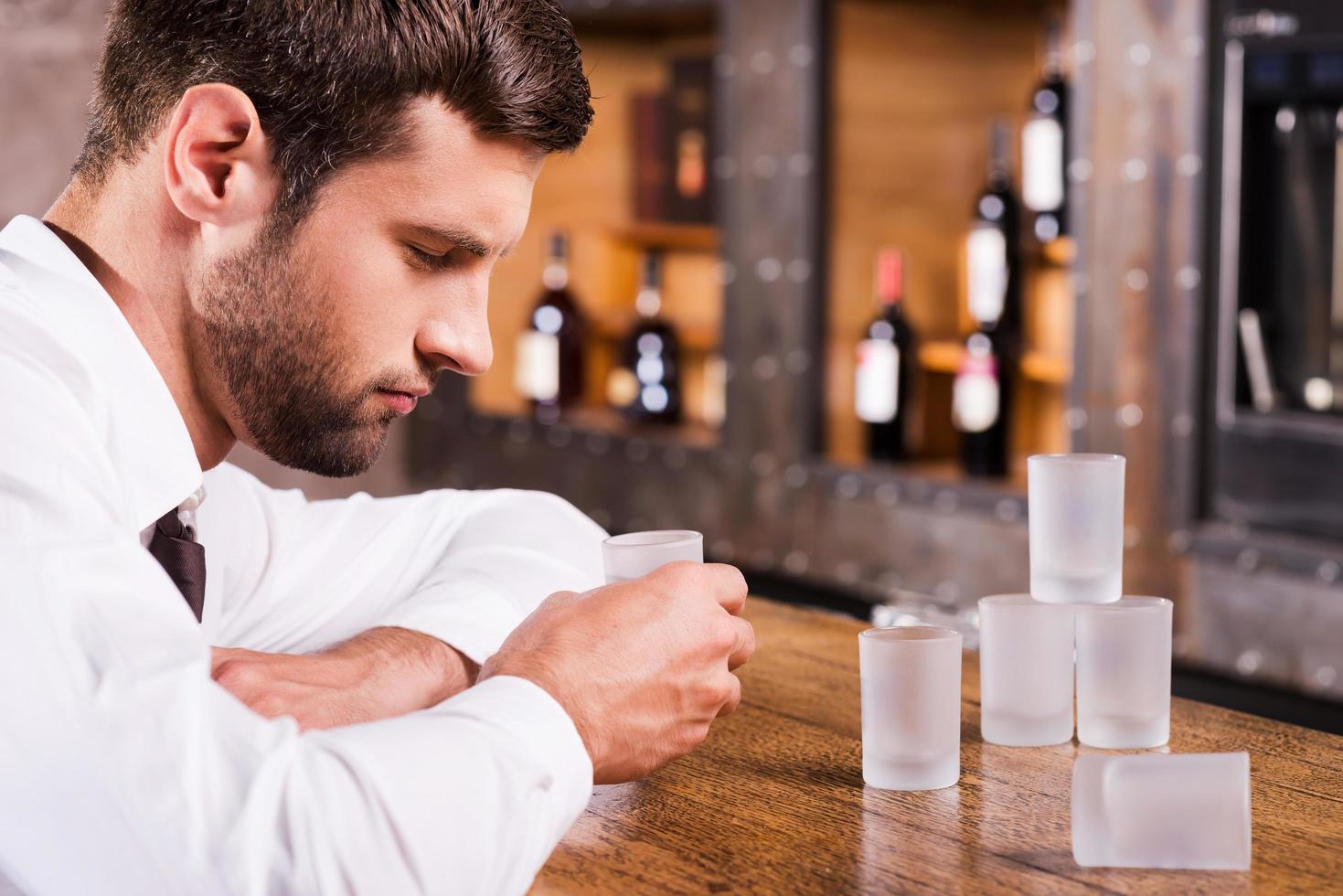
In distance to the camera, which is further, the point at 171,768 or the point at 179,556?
the point at 179,556

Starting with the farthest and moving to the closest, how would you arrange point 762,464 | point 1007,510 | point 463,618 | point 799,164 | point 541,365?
point 541,365, point 762,464, point 799,164, point 1007,510, point 463,618

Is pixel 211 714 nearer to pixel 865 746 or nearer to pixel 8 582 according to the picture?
pixel 8 582

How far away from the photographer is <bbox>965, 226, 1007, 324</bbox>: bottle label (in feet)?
8.46

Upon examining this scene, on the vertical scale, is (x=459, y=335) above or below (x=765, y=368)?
above

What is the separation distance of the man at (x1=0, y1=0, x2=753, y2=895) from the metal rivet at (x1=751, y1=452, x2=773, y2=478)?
5.50 ft

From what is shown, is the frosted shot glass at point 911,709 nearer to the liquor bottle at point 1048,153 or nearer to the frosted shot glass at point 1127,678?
the frosted shot glass at point 1127,678

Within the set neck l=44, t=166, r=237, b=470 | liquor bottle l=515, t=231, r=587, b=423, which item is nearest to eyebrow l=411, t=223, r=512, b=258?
neck l=44, t=166, r=237, b=470

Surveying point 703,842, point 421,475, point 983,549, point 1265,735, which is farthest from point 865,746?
point 421,475

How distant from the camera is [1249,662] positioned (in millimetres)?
2141

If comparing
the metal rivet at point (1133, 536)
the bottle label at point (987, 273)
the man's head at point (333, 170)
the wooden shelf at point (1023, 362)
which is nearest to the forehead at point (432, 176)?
the man's head at point (333, 170)

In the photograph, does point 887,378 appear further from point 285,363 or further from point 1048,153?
point 285,363

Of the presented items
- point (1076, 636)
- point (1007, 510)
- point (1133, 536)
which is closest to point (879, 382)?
point (1007, 510)

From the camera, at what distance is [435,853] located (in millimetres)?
641

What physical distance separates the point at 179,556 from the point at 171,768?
335mm
